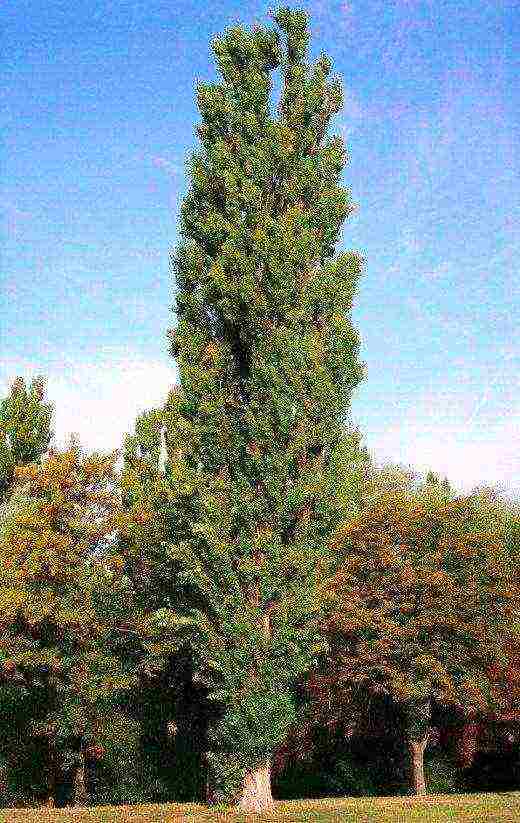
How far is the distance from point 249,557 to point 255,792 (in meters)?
4.37

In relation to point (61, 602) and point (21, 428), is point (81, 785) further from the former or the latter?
point (21, 428)

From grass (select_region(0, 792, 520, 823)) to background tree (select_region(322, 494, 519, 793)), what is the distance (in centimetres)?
386

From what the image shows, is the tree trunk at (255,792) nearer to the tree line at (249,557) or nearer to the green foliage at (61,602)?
the tree line at (249,557)

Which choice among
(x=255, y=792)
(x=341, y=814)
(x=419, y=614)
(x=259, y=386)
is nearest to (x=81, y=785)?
(x=419, y=614)

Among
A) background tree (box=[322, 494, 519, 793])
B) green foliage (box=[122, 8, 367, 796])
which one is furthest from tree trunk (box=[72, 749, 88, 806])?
green foliage (box=[122, 8, 367, 796])

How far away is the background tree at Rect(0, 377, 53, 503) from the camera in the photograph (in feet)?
103

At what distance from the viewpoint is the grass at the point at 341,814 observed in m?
15.7

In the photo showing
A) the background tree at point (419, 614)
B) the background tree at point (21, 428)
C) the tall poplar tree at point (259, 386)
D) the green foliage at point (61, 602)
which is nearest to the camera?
the tall poplar tree at point (259, 386)

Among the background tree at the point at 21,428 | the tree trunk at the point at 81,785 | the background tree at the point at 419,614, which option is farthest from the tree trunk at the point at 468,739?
the background tree at the point at 21,428

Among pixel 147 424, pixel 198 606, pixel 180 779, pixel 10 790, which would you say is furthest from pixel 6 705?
pixel 198 606

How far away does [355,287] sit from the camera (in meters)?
20.0

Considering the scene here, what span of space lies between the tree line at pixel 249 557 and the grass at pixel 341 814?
0.98 meters

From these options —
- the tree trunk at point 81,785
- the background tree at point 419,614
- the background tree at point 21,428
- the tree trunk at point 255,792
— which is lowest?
the tree trunk at point 81,785

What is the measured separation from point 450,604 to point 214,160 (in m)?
13.6
